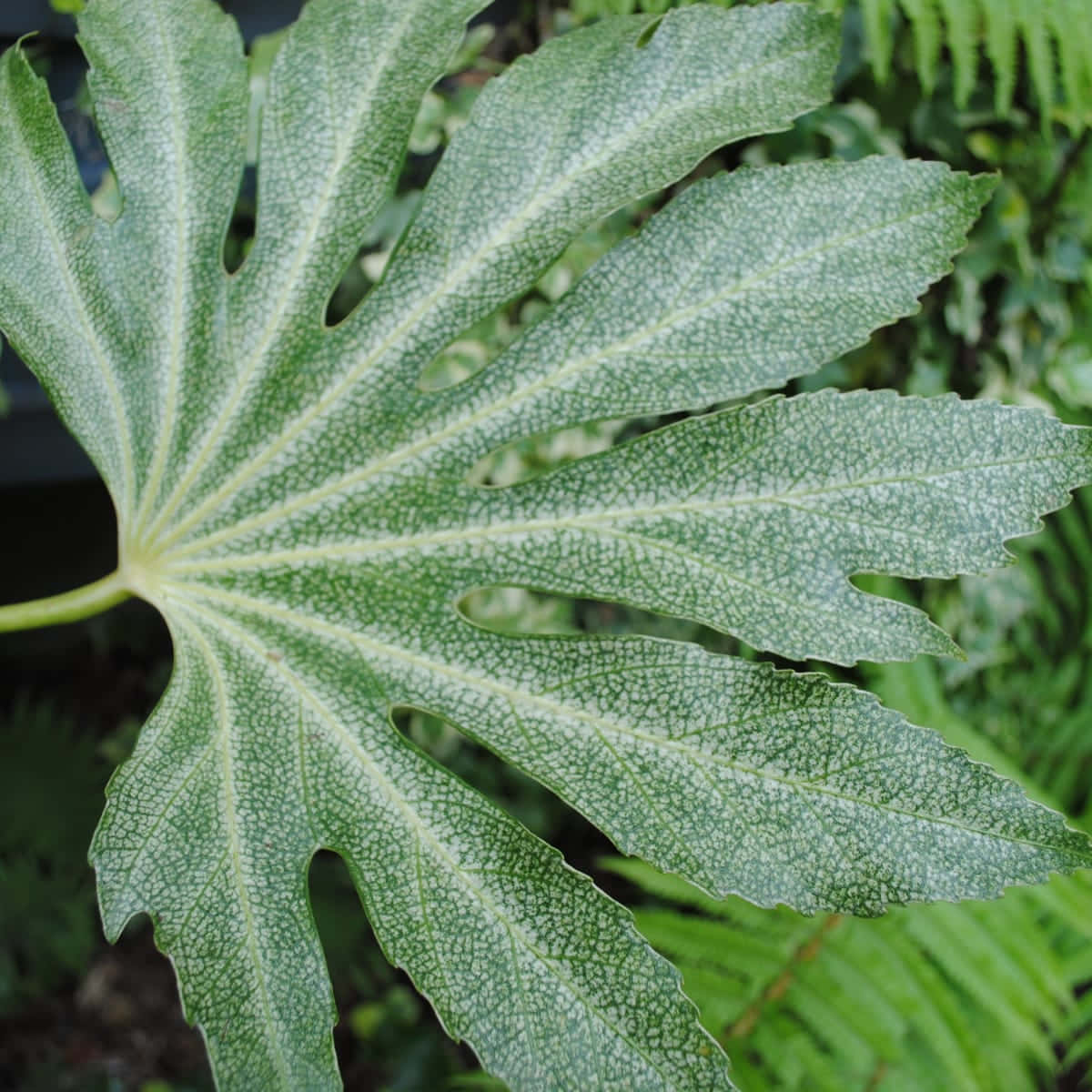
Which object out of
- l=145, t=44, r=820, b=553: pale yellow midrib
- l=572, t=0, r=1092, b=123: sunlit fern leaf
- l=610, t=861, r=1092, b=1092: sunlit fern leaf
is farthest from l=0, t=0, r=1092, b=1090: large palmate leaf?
l=610, t=861, r=1092, b=1092: sunlit fern leaf

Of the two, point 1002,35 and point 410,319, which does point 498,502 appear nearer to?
point 410,319

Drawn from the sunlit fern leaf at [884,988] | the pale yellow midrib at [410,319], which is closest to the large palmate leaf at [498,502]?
the pale yellow midrib at [410,319]

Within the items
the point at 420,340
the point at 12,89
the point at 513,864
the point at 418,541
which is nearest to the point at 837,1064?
the point at 513,864

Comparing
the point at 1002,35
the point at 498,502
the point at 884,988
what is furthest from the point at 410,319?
the point at 884,988

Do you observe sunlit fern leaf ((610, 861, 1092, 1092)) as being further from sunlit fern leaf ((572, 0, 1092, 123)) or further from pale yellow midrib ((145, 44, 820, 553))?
sunlit fern leaf ((572, 0, 1092, 123))

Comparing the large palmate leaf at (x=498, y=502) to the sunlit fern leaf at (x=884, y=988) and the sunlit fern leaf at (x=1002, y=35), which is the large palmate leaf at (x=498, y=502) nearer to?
the sunlit fern leaf at (x=1002, y=35)
